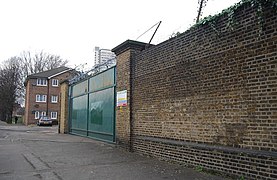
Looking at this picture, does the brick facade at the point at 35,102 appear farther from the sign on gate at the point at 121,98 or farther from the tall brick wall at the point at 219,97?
the tall brick wall at the point at 219,97

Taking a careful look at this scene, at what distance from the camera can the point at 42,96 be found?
141 feet

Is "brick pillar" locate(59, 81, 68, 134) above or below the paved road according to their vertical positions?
above

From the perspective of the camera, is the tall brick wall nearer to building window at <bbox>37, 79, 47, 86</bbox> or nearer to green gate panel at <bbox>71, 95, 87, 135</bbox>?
green gate panel at <bbox>71, 95, 87, 135</bbox>

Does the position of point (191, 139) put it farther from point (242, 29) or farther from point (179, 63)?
point (242, 29)

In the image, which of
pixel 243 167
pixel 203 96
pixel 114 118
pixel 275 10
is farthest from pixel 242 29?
pixel 114 118

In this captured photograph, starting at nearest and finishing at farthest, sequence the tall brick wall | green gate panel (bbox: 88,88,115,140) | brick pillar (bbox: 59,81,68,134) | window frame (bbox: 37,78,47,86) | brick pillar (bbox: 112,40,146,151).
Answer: the tall brick wall, brick pillar (bbox: 112,40,146,151), green gate panel (bbox: 88,88,115,140), brick pillar (bbox: 59,81,68,134), window frame (bbox: 37,78,47,86)

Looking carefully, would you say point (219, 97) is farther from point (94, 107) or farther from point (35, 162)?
point (94, 107)

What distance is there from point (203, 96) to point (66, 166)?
437 centimetres

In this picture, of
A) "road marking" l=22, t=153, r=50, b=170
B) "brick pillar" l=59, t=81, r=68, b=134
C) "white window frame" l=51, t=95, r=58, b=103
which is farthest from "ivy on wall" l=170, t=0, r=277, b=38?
"white window frame" l=51, t=95, r=58, b=103

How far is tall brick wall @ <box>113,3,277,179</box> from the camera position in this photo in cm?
564

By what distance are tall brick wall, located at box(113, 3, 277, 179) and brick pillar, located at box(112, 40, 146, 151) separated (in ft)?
3.78

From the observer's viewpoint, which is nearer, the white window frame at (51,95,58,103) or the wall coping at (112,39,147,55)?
the wall coping at (112,39,147,55)

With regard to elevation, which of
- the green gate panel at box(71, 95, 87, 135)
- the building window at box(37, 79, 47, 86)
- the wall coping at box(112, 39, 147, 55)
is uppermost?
the building window at box(37, 79, 47, 86)

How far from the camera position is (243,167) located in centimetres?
595
